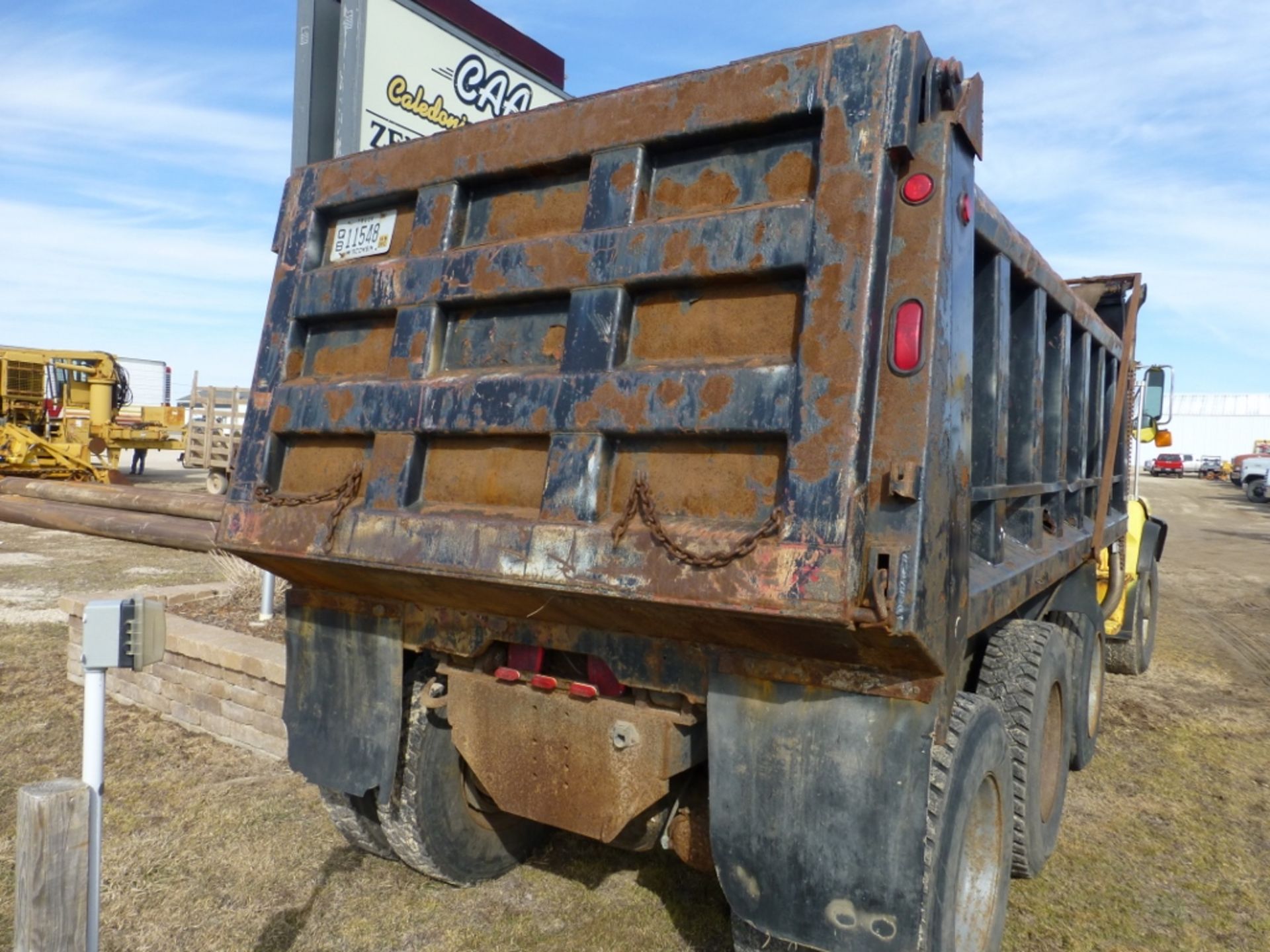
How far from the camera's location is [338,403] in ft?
10.4

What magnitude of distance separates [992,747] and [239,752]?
4048 mm

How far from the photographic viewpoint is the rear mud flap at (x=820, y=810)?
7.77ft

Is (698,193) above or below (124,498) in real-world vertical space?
above

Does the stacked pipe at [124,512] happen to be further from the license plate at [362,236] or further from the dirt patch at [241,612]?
the license plate at [362,236]

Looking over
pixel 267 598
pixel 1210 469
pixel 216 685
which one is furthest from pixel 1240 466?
pixel 216 685

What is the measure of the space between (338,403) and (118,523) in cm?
669

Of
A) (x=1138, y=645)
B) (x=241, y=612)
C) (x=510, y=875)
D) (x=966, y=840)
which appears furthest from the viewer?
(x=1138, y=645)

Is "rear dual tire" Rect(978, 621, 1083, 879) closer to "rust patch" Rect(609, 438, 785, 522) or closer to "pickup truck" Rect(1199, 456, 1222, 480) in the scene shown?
"rust patch" Rect(609, 438, 785, 522)

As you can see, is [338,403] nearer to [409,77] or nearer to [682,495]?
[682,495]

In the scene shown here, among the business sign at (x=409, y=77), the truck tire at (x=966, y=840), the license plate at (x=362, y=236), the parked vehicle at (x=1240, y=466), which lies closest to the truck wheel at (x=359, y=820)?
the truck tire at (x=966, y=840)

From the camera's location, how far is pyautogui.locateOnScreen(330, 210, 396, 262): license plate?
3.32 metres

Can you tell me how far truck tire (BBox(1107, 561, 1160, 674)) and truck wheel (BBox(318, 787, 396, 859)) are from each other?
5718 millimetres

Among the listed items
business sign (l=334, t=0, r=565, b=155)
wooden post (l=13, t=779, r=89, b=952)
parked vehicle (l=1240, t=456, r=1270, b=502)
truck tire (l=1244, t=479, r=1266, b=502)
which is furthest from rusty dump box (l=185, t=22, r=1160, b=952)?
parked vehicle (l=1240, t=456, r=1270, b=502)

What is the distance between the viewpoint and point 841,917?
8.07ft
